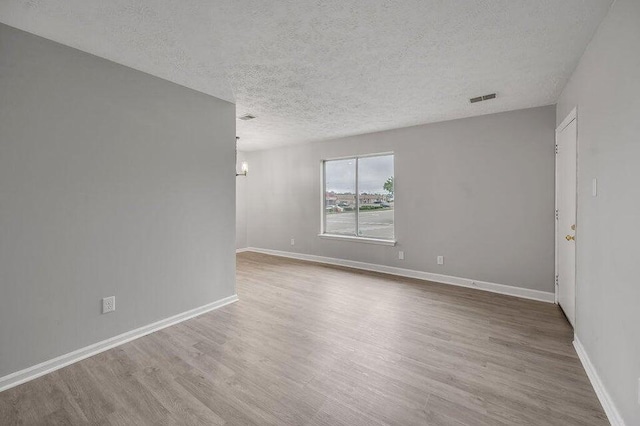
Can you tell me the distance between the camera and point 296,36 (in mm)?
2076

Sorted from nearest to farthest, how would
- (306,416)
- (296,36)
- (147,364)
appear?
(306,416)
(296,36)
(147,364)

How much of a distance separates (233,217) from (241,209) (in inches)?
135

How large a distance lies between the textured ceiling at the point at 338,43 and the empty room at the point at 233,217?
0.8 inches

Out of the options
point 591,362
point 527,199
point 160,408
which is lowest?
point 160,408

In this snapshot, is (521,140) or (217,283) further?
(521,140)

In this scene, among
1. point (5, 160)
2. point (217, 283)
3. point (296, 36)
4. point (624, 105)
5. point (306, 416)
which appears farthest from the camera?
point (217, 283)

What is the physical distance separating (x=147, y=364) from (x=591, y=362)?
3329 millimetres

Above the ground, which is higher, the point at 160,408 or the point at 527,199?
the point at 527,199

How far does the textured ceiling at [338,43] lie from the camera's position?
5.86 feet

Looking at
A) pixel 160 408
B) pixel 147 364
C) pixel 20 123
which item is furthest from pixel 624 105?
pixel 20 123

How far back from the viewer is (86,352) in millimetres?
2332

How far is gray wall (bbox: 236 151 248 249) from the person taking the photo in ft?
22.1

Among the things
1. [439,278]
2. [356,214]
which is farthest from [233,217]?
[439,278]

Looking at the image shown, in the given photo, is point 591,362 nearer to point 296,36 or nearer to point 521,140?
point 521,140
